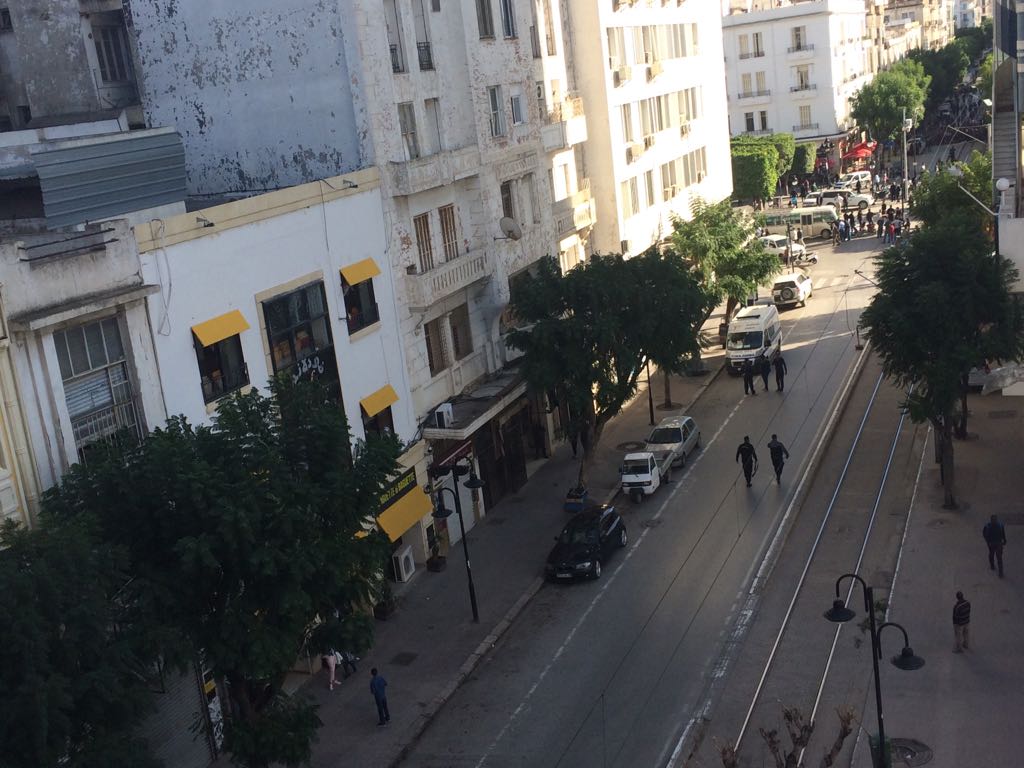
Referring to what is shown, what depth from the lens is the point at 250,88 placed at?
31.5 m

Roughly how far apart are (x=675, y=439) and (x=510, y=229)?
8.45 metres

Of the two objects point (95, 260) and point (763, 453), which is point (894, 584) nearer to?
point (763, 453)

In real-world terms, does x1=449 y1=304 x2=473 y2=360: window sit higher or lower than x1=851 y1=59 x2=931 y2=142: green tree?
lower

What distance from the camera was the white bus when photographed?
73625mm

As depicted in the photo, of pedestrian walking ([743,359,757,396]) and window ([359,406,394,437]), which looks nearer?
window ([359,406,394,437])

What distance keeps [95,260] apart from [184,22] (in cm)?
1259

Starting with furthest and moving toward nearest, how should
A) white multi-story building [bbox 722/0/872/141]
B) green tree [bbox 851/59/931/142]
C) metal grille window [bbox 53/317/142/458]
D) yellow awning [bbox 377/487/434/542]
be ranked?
green tree [bbox 851/59/931/142], white multi-story building [bbox 722/0/872/141], yellow awning [bbox 377/487/434/542], metal grille window [bbox 53/317/142/458]

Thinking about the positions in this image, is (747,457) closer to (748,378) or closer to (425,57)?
(748,378)

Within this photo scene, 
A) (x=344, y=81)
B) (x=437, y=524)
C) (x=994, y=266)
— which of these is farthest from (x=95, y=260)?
(x=994, y=266)

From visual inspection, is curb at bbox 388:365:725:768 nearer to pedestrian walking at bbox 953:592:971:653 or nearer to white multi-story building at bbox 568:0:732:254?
pedestrian walking at bbox 953:592:971:653

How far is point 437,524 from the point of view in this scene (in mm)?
33156

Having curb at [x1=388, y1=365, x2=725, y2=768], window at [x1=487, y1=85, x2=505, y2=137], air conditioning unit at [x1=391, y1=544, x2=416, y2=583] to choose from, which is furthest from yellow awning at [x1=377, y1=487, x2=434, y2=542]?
window at [x1=487, y1=85, x2=505, y2=137]

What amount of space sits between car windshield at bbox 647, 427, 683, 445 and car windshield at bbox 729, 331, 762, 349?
1043cm

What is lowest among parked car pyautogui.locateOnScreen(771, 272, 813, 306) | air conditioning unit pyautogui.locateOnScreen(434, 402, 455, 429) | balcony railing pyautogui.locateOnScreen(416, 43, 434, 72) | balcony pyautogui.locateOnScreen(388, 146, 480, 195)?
parked car pyautogui.locateOnScreen(771, 272, 813, 306)
